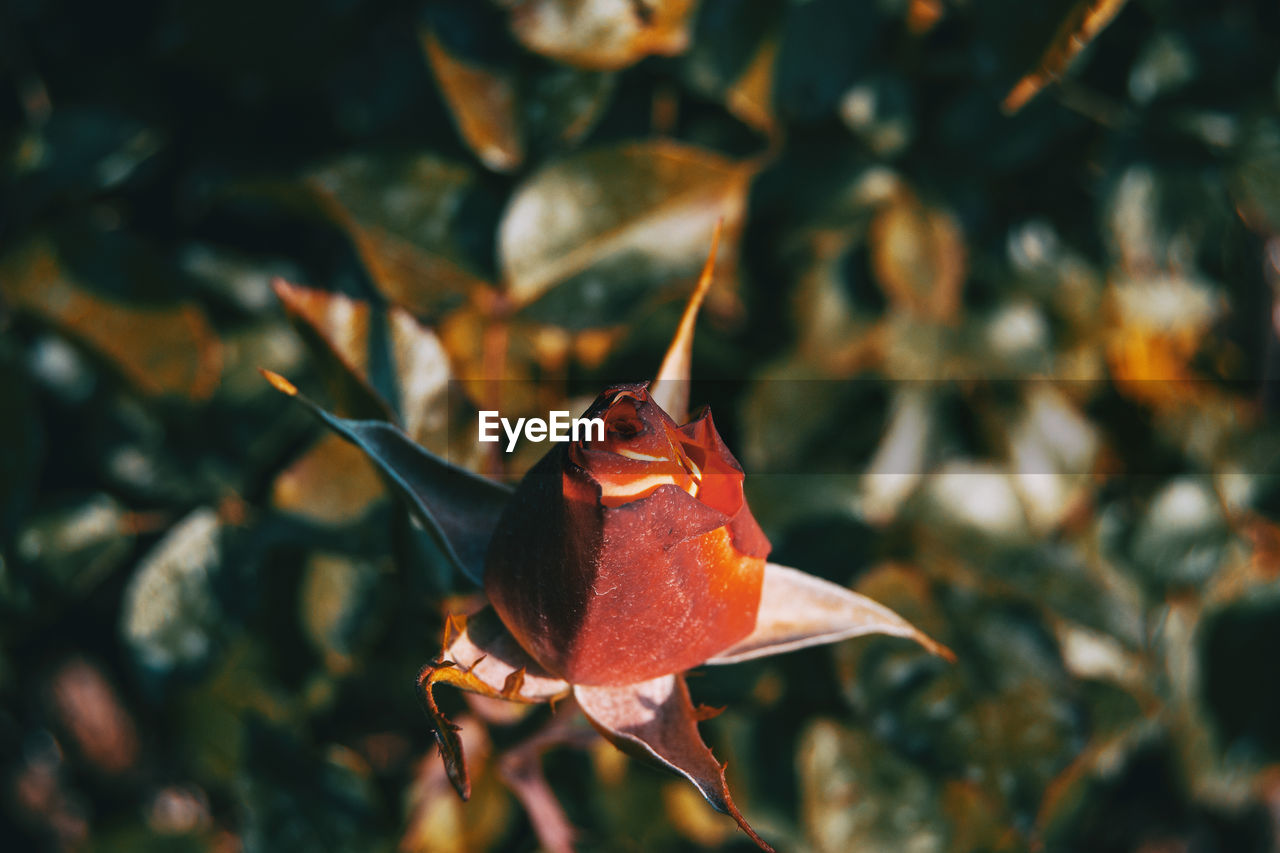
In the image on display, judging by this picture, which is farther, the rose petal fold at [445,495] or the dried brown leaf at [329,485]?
the dried brown leaf at [329,485]

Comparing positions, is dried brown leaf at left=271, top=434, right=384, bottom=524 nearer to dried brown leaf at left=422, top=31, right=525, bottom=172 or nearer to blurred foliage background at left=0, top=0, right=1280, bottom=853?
blurred foliage background at left=0, top=0, right=1280, bottom=853

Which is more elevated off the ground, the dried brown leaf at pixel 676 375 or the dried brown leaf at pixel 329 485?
the dried brown leaf at pixel 676 375

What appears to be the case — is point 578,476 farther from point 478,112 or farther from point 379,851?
point 379,851

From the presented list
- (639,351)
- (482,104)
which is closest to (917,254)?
(639,351)

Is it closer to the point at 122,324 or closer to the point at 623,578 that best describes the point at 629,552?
the point at 623,578

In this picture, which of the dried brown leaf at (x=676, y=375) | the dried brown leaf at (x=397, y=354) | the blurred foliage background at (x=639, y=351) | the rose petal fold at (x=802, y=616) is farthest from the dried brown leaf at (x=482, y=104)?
the rose petal fold at (x=802, y=616)

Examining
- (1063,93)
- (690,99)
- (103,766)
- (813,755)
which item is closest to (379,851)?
(813,755)

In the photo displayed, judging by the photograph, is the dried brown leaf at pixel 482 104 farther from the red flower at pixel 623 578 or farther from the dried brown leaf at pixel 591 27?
the red flower at pixel 623 578
